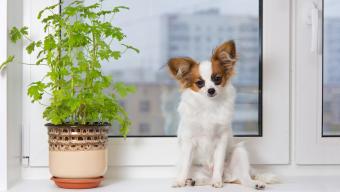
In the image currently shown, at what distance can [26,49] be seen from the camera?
1586 mm

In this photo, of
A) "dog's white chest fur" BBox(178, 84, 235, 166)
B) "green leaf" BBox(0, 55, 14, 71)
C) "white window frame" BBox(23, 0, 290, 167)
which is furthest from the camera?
"white window frame" BBox(23, 0, 290, 167)

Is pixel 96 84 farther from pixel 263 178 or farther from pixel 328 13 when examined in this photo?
pixel 328 13

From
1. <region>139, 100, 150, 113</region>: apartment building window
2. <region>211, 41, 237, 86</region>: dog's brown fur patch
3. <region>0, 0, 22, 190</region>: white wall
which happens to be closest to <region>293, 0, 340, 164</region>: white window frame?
<region>211, 41, 237, 86</region>: dog's brown fur patch

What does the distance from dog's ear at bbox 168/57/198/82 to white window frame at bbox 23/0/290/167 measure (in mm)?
239

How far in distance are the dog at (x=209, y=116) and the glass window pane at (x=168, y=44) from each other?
0.16 meters

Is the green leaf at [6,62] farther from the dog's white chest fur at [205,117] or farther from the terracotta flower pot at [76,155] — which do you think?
the dog's white chest fur at [205,117]

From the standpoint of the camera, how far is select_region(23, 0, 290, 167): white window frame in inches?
68.2

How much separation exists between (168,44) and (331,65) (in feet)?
1.80

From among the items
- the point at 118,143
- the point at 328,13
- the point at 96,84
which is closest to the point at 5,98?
the point at 96,84

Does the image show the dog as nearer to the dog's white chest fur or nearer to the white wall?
the dog's white chest fur

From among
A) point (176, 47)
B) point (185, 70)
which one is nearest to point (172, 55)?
point (176, 47)

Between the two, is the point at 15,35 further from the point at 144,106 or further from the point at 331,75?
the point at 331,75

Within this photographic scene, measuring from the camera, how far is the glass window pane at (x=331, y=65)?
1821 millimetres

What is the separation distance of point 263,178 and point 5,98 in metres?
0.79
